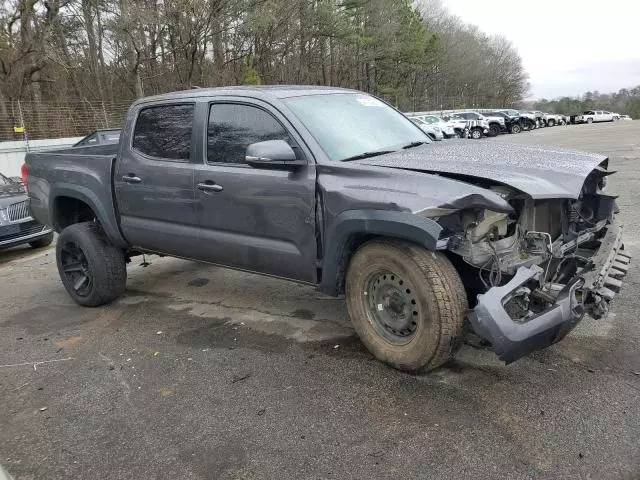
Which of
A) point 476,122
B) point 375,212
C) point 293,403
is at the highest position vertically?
point 476,122

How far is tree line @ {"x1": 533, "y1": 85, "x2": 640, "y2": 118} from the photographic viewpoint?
257 ft

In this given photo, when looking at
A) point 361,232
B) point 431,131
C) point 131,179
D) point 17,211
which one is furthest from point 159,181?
point 431,131

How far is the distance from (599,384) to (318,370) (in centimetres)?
171

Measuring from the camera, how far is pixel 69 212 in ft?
18.3

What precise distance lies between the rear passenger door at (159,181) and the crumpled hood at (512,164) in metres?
1.54

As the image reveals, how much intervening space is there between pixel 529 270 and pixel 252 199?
1.88 m

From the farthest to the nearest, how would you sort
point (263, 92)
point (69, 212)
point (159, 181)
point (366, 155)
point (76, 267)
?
point (69, 212)
point (76, 267)
point (159, 181)
point (263, 92)
point (366, 155)

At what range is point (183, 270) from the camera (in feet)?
21.0

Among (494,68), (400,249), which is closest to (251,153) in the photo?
(400,249)

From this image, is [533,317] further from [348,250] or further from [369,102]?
[369,102]

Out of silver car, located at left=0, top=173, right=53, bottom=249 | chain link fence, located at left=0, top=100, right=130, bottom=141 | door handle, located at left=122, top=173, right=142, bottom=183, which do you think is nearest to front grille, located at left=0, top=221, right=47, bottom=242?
silver car, located at left=0, top=173, right=53, bottom=249

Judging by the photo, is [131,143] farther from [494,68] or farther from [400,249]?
[494,68]

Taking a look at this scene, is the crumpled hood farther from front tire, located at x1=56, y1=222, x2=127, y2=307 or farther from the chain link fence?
the chain link fence

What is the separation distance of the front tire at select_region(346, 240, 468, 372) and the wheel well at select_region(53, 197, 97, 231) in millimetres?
3239
